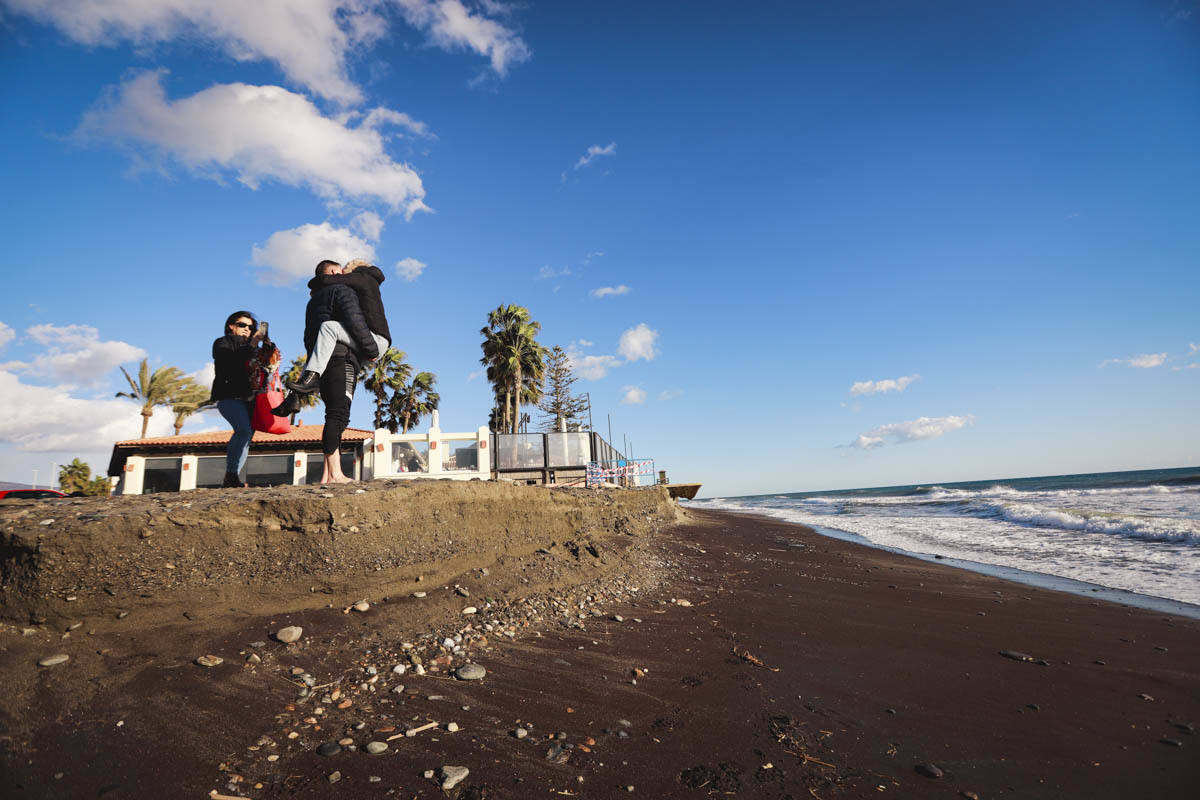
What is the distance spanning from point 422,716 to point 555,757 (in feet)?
2.36

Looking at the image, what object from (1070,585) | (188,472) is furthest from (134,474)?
(1070,585)

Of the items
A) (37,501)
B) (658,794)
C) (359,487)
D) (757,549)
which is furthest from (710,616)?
(757,549)

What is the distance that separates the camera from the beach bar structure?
18.1m

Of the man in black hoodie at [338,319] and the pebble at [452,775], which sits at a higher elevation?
the man in black hoodie at [338,319]

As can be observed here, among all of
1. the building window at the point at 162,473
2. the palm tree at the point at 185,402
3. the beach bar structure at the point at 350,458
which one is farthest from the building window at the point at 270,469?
the palm tree at the point at 185,402

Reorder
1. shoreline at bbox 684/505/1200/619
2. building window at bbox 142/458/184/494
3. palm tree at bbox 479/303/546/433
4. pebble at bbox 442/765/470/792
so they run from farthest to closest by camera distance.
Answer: palm tree at bbox 479/303/546/433 → building window at bbox 142/458/184/494 → shoreline at bbox 684/505/1200/619 → pebble at bbox 442/765/470/792

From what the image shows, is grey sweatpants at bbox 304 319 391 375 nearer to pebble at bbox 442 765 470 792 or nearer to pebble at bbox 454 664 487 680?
pebble at bbox 454 664 487 680

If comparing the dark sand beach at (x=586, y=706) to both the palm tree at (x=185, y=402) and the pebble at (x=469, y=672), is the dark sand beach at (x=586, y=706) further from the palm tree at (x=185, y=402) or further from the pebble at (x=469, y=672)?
the palm tree at (x=185, y=402)

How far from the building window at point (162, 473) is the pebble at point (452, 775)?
72.2ft

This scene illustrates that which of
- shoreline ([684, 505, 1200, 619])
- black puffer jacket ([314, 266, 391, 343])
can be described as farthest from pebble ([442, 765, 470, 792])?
shoreline ([684, 505, 1200, 619])

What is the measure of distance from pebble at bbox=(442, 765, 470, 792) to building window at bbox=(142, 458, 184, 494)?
21999 millimetres

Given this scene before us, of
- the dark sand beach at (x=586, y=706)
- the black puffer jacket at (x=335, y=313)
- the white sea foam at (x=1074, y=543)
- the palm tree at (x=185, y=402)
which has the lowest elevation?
the white sea foam at (x=1074, y=543)

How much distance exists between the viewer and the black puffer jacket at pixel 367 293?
420cm

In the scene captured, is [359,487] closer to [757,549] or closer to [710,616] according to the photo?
[710,616]
